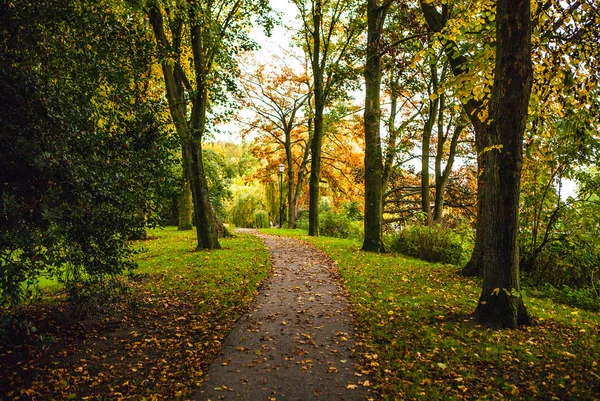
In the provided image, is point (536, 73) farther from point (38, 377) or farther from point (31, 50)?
point (38, 377)

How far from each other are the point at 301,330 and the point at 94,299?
3.06m

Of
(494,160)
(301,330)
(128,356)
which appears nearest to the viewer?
(128,356)

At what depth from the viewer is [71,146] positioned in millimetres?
3990

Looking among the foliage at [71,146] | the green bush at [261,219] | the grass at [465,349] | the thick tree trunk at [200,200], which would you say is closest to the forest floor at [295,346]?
the grass at [465,349]

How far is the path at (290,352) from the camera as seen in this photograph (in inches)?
157

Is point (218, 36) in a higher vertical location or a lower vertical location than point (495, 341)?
higher

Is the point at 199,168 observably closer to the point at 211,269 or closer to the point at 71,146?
the point at 211,269

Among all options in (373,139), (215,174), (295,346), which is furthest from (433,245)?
(215,174)

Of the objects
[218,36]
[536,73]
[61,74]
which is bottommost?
[61,74]

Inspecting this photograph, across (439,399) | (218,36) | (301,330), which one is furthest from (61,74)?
(218,36)

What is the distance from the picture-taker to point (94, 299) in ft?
15.9

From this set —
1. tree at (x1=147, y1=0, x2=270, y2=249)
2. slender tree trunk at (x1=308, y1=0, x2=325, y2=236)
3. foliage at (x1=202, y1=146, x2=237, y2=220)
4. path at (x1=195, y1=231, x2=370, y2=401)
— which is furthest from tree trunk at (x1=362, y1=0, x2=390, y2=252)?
foliage at (x1=202, y1=146, x2=237, y2=220)

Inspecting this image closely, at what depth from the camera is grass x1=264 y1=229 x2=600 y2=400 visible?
3.80 m

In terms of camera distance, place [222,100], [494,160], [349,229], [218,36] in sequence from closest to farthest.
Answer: [494,160] → [222,100] → [218,36] → [349,229]
